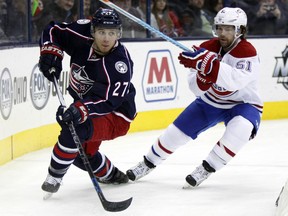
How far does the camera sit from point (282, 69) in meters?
8.52

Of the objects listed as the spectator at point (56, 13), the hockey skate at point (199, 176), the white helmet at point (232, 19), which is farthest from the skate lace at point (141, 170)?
the spectator at point (56, 13)

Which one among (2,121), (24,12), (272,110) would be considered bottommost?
(272,110)

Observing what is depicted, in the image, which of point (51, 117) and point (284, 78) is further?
point (284, 78)

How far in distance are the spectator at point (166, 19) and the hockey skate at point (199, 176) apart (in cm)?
318

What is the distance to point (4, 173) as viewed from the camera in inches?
218

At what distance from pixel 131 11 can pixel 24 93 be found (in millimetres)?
1859

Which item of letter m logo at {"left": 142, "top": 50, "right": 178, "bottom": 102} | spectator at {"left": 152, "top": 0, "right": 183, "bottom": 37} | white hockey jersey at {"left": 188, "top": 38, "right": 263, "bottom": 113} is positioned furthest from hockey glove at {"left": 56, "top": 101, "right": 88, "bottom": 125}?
spectator at {"left": 152, "top": 0, "right": 183, "bottom": 37}

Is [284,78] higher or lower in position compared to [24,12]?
lower

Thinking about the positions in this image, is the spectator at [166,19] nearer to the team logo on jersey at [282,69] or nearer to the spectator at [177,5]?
the spectator at [177,5]

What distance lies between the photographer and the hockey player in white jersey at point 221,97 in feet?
15.4

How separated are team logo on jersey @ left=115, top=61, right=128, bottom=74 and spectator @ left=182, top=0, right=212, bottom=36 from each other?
3629 millimetres

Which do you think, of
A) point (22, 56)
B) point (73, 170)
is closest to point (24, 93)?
point (22, 56)

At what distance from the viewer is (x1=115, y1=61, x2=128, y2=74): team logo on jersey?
180 inches

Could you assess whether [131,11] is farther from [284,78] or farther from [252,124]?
[252,124]
